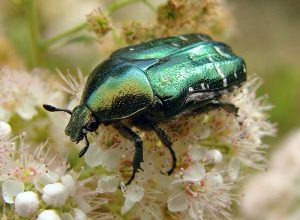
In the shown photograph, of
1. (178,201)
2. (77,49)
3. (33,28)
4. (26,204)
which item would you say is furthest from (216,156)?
(77,49)

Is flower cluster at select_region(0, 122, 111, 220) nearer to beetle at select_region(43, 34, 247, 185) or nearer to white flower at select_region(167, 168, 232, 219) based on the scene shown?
beetle at select_region(43, 34, 247, 185)

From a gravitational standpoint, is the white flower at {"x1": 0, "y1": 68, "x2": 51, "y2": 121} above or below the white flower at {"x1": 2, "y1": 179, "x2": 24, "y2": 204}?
above

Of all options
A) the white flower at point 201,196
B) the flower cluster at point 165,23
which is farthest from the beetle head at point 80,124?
the flower cluster at point 165,23

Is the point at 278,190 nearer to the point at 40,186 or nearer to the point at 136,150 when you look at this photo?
the point at 136,150

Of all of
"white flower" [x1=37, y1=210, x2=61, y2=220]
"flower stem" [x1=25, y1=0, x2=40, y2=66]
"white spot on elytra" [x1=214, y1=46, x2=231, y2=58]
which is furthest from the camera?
"flower stem" [x1=25, y1=0, x2=40, y2=66]

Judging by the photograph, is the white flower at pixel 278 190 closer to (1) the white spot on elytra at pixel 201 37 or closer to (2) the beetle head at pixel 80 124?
(1) the white spot on elytra at pixel 201 37

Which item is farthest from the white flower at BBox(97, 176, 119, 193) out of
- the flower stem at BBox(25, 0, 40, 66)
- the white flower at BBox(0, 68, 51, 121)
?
the flower stem at BBox(25, 0, 40, 66)
